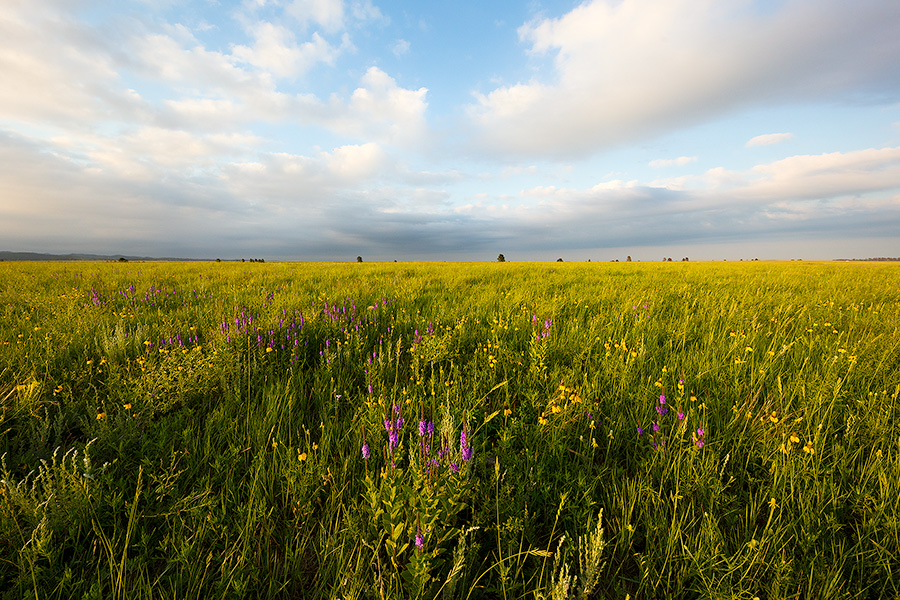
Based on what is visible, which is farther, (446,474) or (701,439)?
(701,439)

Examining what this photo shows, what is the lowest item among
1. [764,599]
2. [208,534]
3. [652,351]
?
[764,599]

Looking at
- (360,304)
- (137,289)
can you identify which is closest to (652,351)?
(360,304)

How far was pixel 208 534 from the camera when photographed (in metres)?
1.57

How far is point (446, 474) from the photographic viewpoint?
164 centimetres

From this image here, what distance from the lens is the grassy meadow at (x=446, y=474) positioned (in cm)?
140

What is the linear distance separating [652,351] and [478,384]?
2067 millimetres

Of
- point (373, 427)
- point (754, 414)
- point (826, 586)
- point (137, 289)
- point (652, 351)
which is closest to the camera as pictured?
point (826, 586)

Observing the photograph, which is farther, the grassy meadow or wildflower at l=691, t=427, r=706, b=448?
wildflower at l=691, t=427, r=706, b=448

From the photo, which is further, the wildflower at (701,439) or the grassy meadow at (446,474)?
the wildflower at (701,439)

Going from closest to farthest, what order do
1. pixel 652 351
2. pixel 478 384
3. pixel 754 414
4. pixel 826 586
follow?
pixel 826 586 < pixel 754 414 < pixel 478 384 < pixel 652 351

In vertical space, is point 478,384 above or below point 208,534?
above

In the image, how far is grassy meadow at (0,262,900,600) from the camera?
4.60ft

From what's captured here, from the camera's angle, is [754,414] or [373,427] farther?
[754,414]

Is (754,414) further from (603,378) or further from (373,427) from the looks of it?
(373,427)
